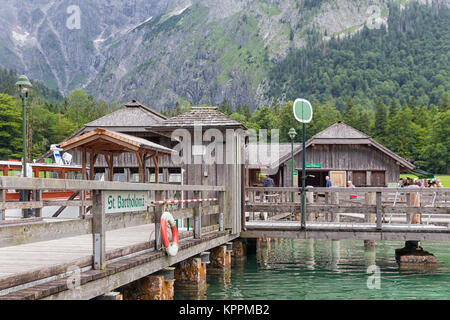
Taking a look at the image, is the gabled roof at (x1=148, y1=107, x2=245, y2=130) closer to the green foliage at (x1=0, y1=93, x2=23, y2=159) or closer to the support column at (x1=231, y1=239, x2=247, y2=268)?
the support column at (x1=231, y1=239, x2=247, y2=268)

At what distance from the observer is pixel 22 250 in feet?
27.2

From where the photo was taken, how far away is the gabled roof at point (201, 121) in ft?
45.6

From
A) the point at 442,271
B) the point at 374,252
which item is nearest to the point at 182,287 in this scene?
the point at 442,271

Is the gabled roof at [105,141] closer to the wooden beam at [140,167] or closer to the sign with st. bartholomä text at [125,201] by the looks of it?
the wooden beam at [140,167]

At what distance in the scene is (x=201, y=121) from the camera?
46.4ft

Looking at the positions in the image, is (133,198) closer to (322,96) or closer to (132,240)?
(132,240)

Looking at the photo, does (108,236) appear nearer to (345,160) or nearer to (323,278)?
(323,278)

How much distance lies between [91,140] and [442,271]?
10.2m

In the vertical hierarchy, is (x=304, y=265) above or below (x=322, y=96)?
below

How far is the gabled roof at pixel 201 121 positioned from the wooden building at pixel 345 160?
27.2m

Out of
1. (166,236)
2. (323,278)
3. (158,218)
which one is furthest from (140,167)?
(158,218)

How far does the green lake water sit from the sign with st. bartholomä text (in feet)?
12.2

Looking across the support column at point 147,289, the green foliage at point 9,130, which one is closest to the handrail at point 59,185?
the support column at point 147,289
